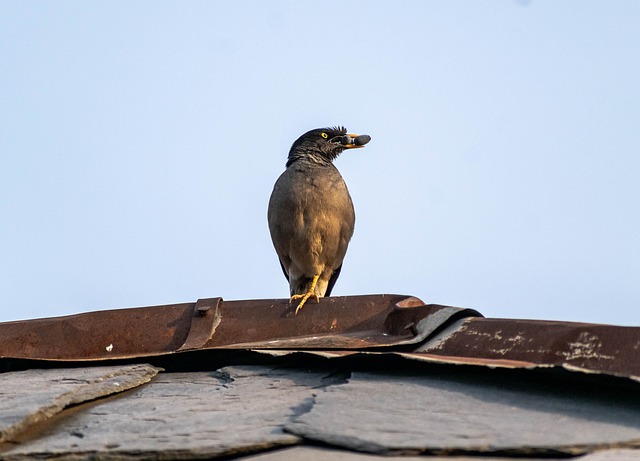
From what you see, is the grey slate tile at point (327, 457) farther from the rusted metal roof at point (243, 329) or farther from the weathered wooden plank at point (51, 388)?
the rusted metal roof at point (243, 329)

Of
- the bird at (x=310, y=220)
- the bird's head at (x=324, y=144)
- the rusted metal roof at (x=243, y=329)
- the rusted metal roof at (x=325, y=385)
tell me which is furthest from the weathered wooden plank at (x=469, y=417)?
the bird's head at (x=324, y=144)

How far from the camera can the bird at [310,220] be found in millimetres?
5836

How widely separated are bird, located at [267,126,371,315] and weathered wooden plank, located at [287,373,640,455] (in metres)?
3.93

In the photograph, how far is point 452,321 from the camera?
242cm

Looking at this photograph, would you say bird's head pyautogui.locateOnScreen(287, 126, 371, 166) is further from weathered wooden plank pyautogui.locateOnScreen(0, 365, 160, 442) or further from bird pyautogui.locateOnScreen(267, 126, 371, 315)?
weathered wooden plank pyautogui.locateOnScreen(0, 365, 160, 442)

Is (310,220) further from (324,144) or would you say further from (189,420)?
(189,420)

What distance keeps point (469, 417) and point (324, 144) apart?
4986 mm

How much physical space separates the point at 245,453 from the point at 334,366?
73cm

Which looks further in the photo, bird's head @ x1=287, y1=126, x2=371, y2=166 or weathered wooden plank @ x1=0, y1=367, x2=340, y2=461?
bird's head @ x1=287, y1=126, x2=371, y2=166

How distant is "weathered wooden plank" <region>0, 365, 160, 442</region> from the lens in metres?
1.73

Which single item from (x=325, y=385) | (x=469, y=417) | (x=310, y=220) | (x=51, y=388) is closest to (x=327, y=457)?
(x=469, y=417)

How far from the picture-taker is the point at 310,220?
582 centimetres

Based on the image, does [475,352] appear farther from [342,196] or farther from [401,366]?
[342,196]

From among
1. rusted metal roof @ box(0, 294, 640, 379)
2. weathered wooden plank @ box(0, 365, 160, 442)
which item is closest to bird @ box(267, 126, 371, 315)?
rusted metal roof @ box(0, 294, 640, 379)
